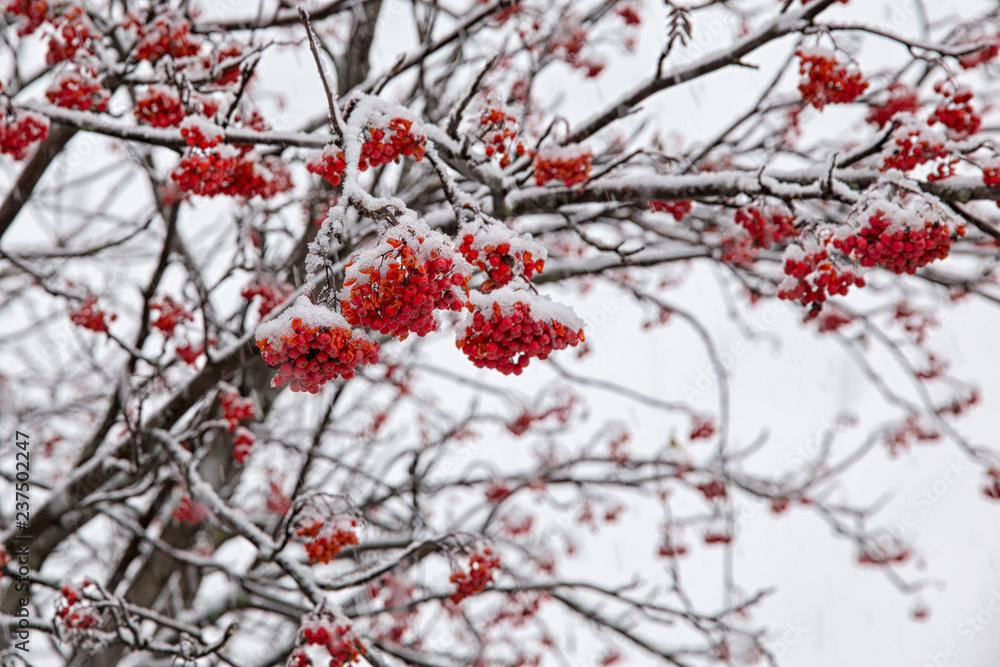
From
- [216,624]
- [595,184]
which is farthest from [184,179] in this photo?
[216,624]

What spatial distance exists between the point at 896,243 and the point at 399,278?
160cm

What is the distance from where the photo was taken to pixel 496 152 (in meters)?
2.44

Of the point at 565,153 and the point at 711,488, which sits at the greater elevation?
the point at 711,488

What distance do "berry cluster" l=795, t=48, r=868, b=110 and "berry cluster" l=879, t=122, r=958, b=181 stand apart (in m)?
0.44

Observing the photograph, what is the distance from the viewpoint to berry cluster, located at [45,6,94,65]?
2770 mm

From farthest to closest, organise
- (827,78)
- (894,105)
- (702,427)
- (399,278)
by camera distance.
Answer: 1. (702,427)
2. (894,105)
3. (827,78)
4. (399,278)

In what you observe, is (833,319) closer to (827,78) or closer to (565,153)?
(827,78)

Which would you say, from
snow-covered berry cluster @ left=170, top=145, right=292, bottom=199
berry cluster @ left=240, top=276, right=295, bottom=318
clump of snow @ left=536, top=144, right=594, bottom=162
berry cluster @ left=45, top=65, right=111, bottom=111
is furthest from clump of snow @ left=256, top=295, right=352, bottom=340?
berry cluster @ left=45, top=65, right=111, bottom=111

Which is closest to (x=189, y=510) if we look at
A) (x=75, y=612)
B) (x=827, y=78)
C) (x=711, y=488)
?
(x=75, y=612)

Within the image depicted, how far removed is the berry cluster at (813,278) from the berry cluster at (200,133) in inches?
81.1

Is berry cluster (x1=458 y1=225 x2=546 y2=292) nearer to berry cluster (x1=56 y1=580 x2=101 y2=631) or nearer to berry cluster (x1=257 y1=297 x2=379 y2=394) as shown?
berry cluster (x1=257 y1=297 x2=379 y2=394)

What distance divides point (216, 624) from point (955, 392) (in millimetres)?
5991

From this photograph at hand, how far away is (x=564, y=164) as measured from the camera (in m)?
2.39

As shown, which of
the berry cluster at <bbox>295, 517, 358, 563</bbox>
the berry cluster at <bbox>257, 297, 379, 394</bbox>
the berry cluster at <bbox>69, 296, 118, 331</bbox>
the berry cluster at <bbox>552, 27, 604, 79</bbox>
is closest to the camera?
the berry cluster at <bbox>257, 297, 379, 394</bbox>
